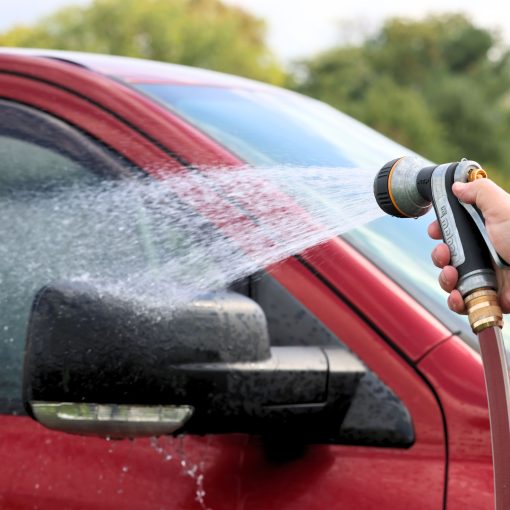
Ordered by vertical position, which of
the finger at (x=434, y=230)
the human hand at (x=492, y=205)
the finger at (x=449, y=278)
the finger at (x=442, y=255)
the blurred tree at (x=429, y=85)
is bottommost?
the finger at (x=449, y=278)

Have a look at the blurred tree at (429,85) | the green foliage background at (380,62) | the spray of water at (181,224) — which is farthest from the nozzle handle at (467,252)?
the blurred tree at (429,85)

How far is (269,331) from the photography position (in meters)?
1.78

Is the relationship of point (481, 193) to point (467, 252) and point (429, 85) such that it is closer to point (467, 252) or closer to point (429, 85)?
point (467, 252)

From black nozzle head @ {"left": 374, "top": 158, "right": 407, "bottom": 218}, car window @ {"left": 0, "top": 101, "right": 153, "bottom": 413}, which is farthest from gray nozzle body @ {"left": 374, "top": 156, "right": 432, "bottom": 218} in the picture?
car window @ {"left": 0, "top": 101, "right": 153, "bottom": 413}

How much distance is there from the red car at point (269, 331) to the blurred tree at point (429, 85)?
3879cm

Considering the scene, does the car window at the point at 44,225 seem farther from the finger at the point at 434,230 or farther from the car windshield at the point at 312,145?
the finger at the point at 434,230

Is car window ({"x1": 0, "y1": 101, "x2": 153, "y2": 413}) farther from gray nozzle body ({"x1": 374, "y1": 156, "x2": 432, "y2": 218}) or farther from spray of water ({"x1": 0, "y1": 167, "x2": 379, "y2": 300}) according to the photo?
gray nozzle body ({"x1": 374, "y1": 156, "x2": 432, "y2": 218})

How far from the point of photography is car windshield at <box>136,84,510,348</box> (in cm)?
175

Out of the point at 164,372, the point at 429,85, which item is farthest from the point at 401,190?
the point at 429,85

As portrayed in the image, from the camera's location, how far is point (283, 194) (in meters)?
1.74

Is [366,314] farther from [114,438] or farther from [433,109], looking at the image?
[433,109]

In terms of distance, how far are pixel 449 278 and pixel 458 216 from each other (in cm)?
13

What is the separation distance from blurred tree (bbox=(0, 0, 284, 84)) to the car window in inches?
1587

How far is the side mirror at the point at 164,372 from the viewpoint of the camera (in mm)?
1480
